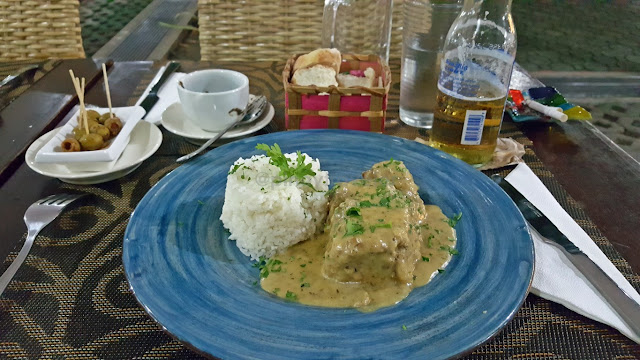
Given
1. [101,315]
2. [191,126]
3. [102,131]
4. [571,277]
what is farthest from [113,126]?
[571,277]

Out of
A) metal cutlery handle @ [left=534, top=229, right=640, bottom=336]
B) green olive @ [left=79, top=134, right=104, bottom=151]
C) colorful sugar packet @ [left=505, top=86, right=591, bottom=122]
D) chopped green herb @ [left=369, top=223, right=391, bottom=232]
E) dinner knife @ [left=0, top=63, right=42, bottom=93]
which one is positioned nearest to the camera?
metal cutlery handle @ [left=534, top=229, right=640, bottom=336]

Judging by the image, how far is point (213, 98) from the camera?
71.8 inches

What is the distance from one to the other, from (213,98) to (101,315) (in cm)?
93

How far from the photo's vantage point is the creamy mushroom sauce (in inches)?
46.9

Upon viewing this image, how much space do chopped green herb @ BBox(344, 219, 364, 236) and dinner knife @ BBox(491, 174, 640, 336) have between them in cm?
56

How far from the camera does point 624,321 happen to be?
1.13 meters

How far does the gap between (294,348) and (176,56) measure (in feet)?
15.8

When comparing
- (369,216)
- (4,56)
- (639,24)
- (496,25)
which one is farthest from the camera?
(639,24)

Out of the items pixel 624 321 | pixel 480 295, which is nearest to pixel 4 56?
pixel 480 295

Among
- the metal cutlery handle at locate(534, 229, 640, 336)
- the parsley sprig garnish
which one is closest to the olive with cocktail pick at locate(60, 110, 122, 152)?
the parsley sprig garnish

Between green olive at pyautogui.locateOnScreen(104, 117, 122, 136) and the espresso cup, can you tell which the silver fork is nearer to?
green olive at pyautogui.locateOnScreen(104, 117, 122, 136)

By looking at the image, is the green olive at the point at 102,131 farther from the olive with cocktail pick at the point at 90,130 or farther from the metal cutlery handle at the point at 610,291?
the metal cutlery handle at the point at 610,291

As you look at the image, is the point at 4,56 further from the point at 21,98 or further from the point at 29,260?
the point at 29,260

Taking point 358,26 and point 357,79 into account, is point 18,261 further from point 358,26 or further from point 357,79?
point 358,26
